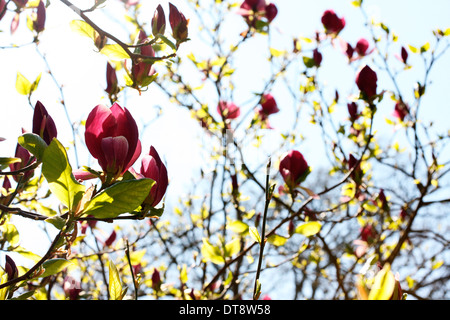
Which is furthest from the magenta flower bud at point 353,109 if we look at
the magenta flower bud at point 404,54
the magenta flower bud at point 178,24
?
the magenta flower bud at point 178,24

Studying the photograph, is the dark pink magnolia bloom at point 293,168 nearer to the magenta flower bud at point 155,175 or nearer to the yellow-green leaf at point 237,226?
the yellow-green leaf at point 237,226

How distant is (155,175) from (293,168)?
491mm

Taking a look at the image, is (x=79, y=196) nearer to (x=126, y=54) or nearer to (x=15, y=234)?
(x=126, y=54)

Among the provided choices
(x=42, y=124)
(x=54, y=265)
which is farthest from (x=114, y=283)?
(x=42, y=124)

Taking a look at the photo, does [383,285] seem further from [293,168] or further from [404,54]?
[404,54]

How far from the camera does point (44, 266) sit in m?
0.56

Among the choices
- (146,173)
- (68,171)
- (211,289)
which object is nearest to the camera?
(68,171)

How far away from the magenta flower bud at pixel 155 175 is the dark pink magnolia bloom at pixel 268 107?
4.07 ft

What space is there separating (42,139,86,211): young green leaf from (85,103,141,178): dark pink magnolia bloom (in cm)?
7

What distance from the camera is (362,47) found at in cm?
153

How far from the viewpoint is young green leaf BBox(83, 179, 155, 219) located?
0.43 metres

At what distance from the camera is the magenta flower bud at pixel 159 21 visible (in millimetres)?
721
